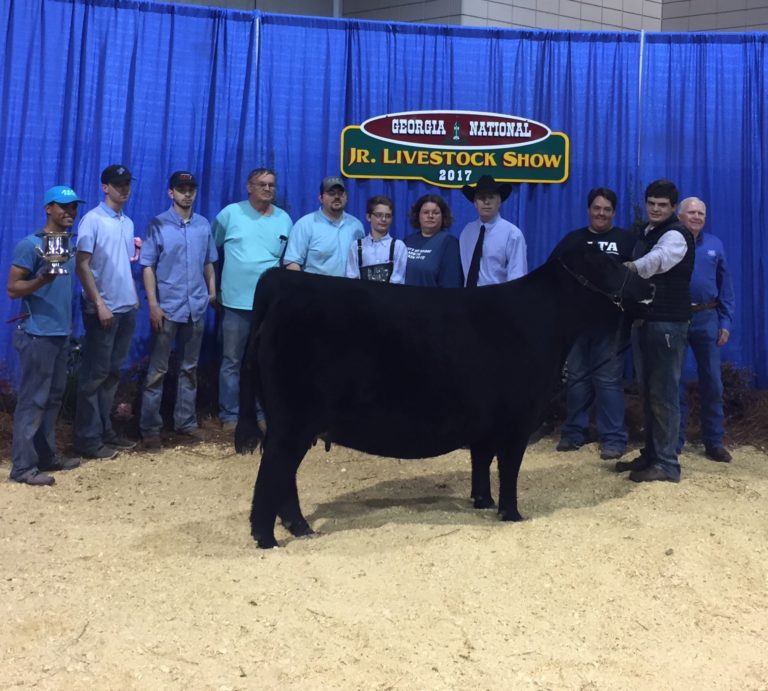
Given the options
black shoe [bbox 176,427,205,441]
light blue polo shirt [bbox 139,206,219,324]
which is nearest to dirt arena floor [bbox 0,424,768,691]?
black shoe [bbox 176,427,205,441]

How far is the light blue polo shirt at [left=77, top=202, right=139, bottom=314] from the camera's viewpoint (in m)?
6.38

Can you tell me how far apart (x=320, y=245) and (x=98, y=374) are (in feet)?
6.46

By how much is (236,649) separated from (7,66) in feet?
19.6

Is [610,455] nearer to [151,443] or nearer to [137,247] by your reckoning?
[151,443]

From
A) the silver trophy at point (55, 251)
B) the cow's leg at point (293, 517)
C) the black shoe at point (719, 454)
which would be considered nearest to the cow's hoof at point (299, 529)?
the cow's leg at point (293, 517)

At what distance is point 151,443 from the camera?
A: 275 inches

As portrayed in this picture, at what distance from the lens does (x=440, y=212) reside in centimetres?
657

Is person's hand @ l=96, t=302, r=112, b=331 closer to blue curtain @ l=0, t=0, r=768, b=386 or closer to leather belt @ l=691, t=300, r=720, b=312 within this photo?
blue curtain @ l=0, t=0, r=768, b=386

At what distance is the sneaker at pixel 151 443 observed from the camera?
6977 mm

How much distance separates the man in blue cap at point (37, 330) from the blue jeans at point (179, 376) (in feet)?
3.65

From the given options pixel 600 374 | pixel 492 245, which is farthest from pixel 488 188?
pixel 600 374

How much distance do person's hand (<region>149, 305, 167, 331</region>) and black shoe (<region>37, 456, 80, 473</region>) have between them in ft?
4.02

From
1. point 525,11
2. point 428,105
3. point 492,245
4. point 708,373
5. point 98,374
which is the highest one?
point 525,11

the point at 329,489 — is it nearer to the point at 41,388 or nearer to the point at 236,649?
the point at 41,388
